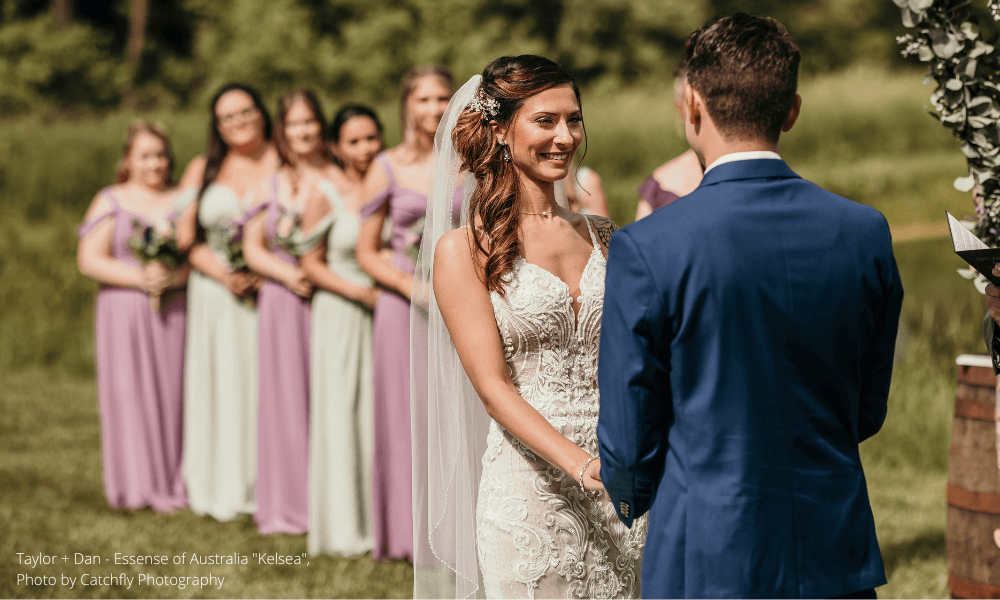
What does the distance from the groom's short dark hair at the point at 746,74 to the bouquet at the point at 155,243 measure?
5.59 metres

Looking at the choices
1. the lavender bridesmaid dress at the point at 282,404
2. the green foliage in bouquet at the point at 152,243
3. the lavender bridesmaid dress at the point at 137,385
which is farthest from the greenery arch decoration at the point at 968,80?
the lavender bridesmaid dress at the point at 137,385

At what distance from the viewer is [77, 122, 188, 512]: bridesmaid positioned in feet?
22.4

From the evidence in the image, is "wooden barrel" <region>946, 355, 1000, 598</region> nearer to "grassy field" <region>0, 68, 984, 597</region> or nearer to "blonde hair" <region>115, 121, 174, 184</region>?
"grassy field" <region>0, 68, 984, 597</region>

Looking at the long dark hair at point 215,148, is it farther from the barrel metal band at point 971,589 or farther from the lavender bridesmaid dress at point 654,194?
the barrel metal band at point 971,589

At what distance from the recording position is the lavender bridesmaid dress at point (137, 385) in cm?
682

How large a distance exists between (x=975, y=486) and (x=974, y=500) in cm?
6

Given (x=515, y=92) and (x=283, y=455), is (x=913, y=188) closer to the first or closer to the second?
(x=283, y=455)

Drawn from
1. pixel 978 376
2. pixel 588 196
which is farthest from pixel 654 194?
pixel 978 376

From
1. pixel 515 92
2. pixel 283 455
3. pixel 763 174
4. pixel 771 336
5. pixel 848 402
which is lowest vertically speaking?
pixel 283 455

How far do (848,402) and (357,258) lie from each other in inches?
159

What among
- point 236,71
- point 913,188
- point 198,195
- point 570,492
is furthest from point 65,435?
point 236,71

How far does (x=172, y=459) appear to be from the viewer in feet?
22.7

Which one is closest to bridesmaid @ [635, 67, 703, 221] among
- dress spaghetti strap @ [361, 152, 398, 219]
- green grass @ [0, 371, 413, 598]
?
dress spaghetti strap @ [361, 152, 398, 219]

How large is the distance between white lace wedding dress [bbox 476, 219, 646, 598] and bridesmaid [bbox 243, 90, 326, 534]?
3.64 m
